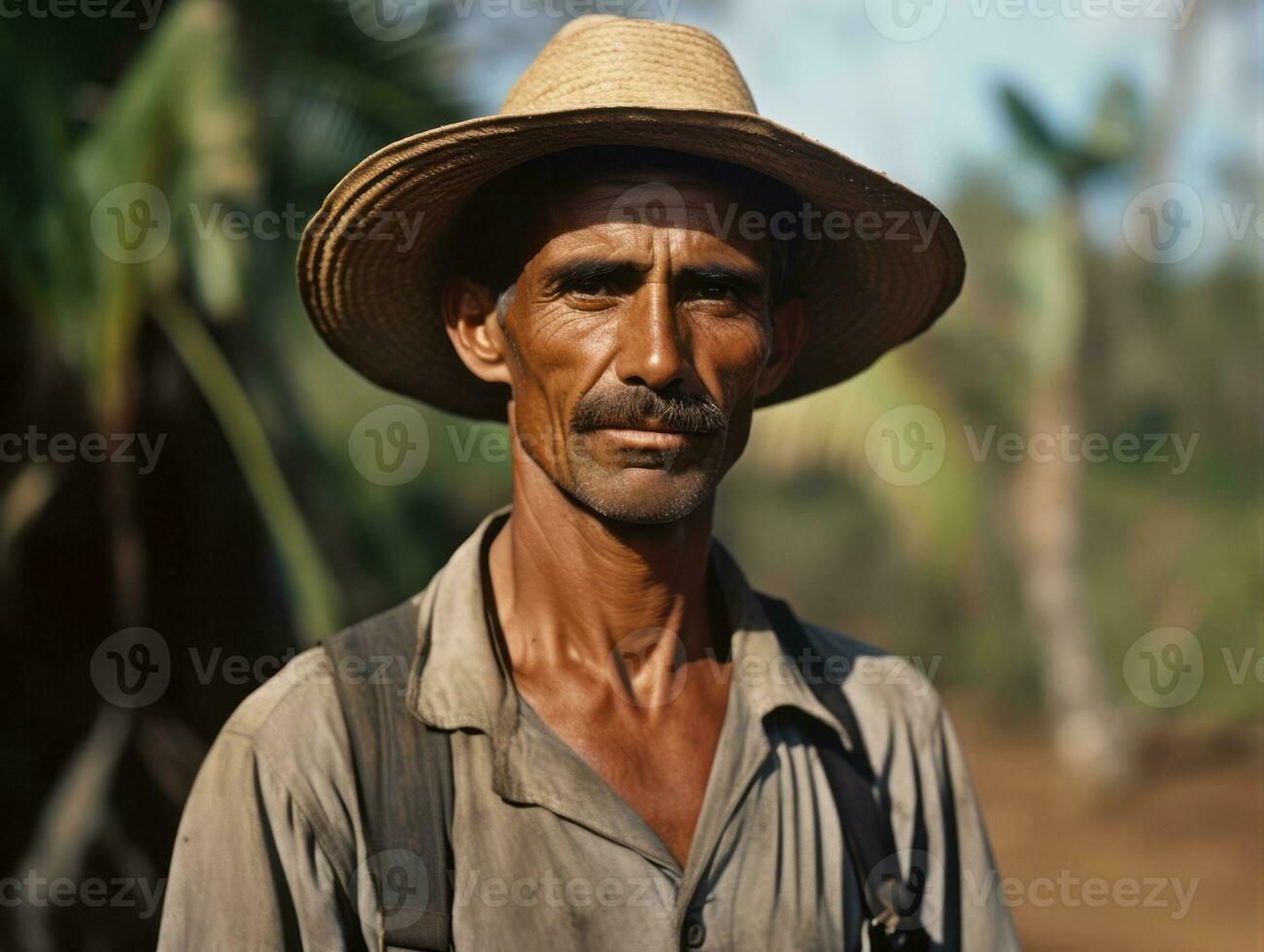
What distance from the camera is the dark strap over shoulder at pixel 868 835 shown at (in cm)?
257

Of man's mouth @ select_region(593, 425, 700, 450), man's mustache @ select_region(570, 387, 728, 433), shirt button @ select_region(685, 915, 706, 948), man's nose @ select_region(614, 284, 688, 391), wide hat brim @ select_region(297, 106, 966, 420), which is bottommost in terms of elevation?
shirt button @ select_region(685, 915, 706, 948)

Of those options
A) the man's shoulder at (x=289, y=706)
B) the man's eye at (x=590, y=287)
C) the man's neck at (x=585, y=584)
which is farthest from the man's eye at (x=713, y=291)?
the man's shoulder at (x=289, y=706)

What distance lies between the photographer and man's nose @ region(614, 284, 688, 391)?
→ 2398 mm

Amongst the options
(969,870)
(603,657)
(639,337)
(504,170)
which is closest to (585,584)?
(603,657)

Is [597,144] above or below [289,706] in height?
above

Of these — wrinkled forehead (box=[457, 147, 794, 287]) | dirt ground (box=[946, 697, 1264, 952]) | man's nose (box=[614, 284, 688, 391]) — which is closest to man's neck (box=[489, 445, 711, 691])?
man's nose (box=[614, 284, 688, 391])

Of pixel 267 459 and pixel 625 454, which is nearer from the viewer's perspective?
pixel 625 454

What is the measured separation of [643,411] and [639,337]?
0.13 m

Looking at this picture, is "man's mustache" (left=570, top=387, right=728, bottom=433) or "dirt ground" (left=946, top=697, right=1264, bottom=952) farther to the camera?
"dirt ground" (left=946, top=697, right=1264, bottom=952)

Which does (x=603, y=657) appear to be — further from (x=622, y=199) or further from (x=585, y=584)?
(x=622, y=199)

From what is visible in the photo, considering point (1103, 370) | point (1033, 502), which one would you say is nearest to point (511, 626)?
point (1033, 502)

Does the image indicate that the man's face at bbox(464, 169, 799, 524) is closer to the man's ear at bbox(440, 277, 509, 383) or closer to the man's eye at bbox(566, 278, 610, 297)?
the man's eye at bbox(566, 278, 610, 297)

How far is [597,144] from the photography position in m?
2.54

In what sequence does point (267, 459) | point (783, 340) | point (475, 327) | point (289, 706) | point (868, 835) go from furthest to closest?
point (267, 459) < point (783, 340) < point (475, 327) < point (868, 835) < point (289, 706)
